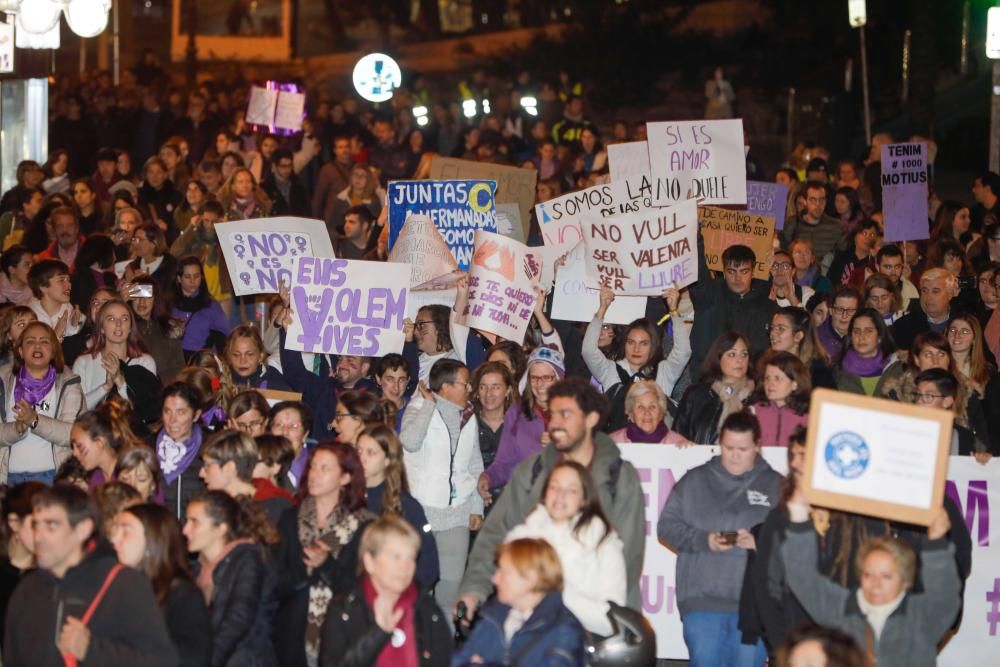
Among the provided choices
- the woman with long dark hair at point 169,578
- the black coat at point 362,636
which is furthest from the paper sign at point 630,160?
the woman with long dark hair at point 169,578

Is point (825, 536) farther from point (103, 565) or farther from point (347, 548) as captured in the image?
point (103, 565)

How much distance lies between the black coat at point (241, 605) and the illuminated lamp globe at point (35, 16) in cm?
1043

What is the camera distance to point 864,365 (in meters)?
10.3

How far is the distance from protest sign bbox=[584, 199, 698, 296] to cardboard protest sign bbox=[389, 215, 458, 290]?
1.23 meters

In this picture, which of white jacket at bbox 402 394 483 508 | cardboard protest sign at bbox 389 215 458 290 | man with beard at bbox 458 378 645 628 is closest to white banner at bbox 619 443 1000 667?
white jacket at bbox 402 394 483 508

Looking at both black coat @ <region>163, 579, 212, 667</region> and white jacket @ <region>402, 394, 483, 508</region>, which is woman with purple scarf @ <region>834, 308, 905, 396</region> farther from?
black coat @ <region>163, 579, 212, 667</region>

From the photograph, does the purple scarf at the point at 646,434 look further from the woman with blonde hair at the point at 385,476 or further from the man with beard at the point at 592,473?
the woman with blonde hair at the point at 385,476

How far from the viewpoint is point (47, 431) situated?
9766 mm

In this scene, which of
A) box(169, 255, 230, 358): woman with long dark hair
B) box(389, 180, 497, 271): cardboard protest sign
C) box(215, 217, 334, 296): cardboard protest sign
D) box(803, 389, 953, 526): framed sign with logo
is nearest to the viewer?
box(803, 389, 953, 526): framed sign with logo

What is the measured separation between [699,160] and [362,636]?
7631mm

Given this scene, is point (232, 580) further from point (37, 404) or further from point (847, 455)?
point (37, 404)

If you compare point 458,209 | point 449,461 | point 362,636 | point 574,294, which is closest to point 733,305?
point 574,294

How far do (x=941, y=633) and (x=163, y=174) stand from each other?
472 inches

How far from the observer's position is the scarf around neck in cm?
636
